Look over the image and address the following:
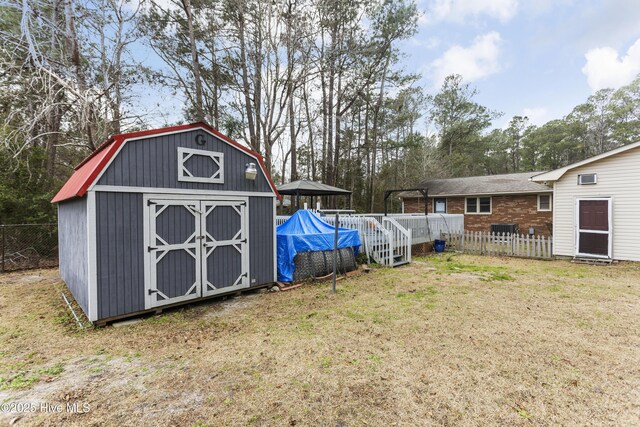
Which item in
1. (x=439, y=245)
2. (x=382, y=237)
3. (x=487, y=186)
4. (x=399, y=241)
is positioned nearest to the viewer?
(x=382, y=237)

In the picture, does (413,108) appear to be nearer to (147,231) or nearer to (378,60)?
(378,60)

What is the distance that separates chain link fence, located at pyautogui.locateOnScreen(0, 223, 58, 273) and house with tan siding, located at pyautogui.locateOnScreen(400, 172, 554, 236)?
14.2 meters

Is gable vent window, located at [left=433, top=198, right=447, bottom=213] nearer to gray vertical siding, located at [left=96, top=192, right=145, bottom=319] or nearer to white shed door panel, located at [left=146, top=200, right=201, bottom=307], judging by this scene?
white shed door panel, located at [left=146, top=200, right=201, bottom=307]

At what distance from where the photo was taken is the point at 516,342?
11.7 ft

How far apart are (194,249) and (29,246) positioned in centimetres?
814

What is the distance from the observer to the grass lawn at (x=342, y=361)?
7.71ft

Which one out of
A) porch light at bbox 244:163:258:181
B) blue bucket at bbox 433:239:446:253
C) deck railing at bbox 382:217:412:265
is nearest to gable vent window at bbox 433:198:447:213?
blue bucket at bbox 433:239:446:253

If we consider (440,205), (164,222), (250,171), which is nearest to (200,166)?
(250,171)

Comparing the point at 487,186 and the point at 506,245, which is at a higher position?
the point at 487,186

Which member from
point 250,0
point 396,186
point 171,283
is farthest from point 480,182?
point 171,283

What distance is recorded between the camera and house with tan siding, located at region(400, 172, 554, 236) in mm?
13922

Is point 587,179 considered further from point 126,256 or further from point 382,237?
point 126,256

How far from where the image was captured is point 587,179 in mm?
8930

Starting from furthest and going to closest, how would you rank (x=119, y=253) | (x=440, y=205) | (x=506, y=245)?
1. (x=440, y=205)
2. (x=506, y=245)
3. (x=119, y=253)
